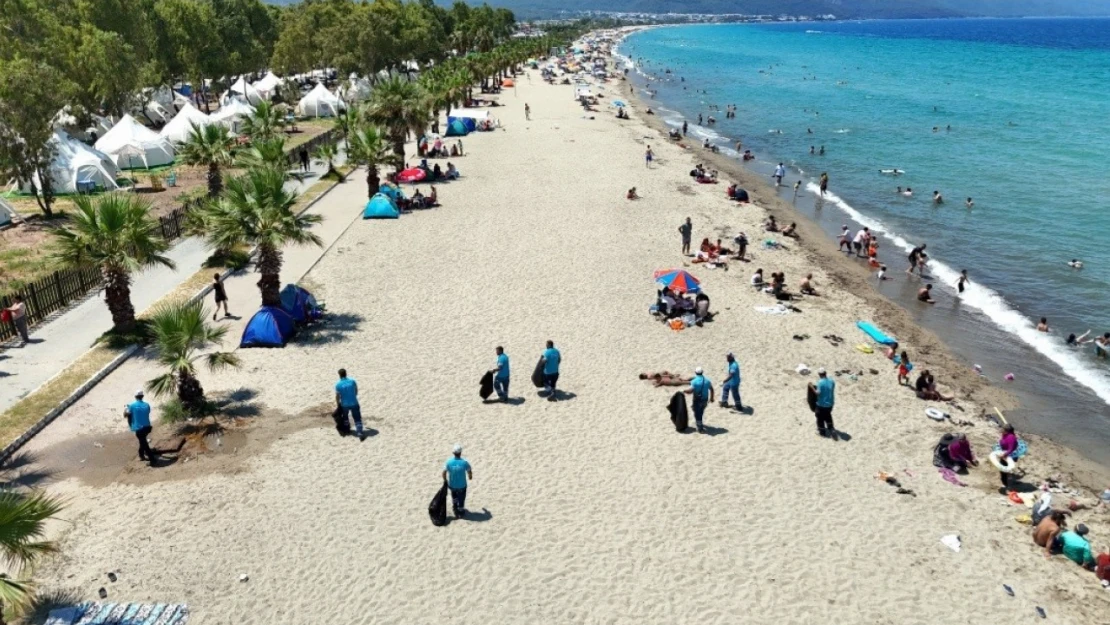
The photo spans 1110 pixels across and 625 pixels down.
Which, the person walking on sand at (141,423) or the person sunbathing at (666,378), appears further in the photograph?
the person sunbathing at (666,378)

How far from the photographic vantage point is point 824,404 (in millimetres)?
14578

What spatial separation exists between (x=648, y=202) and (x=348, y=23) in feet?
140

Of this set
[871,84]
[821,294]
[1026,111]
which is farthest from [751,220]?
[871,84]

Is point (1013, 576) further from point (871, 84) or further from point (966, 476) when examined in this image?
point (871, 84)

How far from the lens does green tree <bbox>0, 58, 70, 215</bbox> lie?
985 inches

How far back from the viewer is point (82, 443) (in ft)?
45.6

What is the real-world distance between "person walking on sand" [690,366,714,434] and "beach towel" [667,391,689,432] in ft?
0.79

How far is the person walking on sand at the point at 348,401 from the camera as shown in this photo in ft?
45.0

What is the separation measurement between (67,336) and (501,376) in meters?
11.5

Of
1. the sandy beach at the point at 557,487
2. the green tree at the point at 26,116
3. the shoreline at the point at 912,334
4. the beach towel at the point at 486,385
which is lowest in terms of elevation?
the shoreline at the point at 912,334

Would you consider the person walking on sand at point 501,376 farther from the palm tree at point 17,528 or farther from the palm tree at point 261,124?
the palm tree at point 261,124

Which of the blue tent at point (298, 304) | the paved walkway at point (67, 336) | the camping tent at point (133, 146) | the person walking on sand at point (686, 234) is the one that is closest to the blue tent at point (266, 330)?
the blue tent at point (298, 304)

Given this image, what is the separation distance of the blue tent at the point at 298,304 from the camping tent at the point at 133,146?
22.2 meters

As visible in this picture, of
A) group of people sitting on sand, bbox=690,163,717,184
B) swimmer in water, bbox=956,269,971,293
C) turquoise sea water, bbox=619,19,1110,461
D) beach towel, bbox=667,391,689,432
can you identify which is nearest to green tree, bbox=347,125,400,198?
group of people sitting on sand, bbox=690,163,717,184
